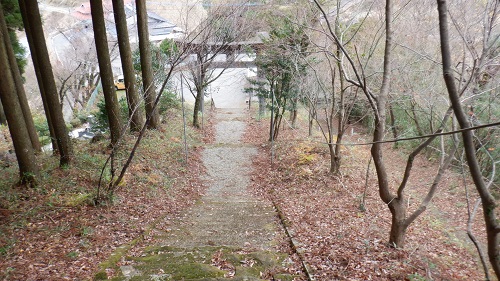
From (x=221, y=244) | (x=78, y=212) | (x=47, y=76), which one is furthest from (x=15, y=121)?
(x=221, y=244)

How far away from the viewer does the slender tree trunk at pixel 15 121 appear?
19.2 feet

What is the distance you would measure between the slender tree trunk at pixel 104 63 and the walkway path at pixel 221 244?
10.7 feet

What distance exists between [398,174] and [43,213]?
38.8ft

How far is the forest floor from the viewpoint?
14.5 ft

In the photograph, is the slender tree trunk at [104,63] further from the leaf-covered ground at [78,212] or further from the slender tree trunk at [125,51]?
the leaf-covered ground at [78,212]

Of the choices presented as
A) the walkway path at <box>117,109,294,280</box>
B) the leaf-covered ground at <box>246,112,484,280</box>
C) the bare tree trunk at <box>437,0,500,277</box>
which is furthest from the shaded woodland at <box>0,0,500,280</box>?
the walkway path at <box>117,109,294,280</box>

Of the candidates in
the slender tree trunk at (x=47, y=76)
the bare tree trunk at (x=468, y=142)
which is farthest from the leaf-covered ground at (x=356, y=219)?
the slender tree trunk at (x=47, y=76)

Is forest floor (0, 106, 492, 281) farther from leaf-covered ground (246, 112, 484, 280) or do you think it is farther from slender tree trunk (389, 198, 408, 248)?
slender tree trunk (389, 198, 408, 248)

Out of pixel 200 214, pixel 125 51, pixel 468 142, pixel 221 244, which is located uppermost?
pixel 125 51

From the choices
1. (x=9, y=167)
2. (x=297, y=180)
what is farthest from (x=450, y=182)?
(x=9, y=167)

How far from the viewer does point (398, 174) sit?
41.1ft

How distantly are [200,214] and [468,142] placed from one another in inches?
228

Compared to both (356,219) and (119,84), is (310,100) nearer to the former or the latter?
(356,219)

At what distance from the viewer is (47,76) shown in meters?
7.17
